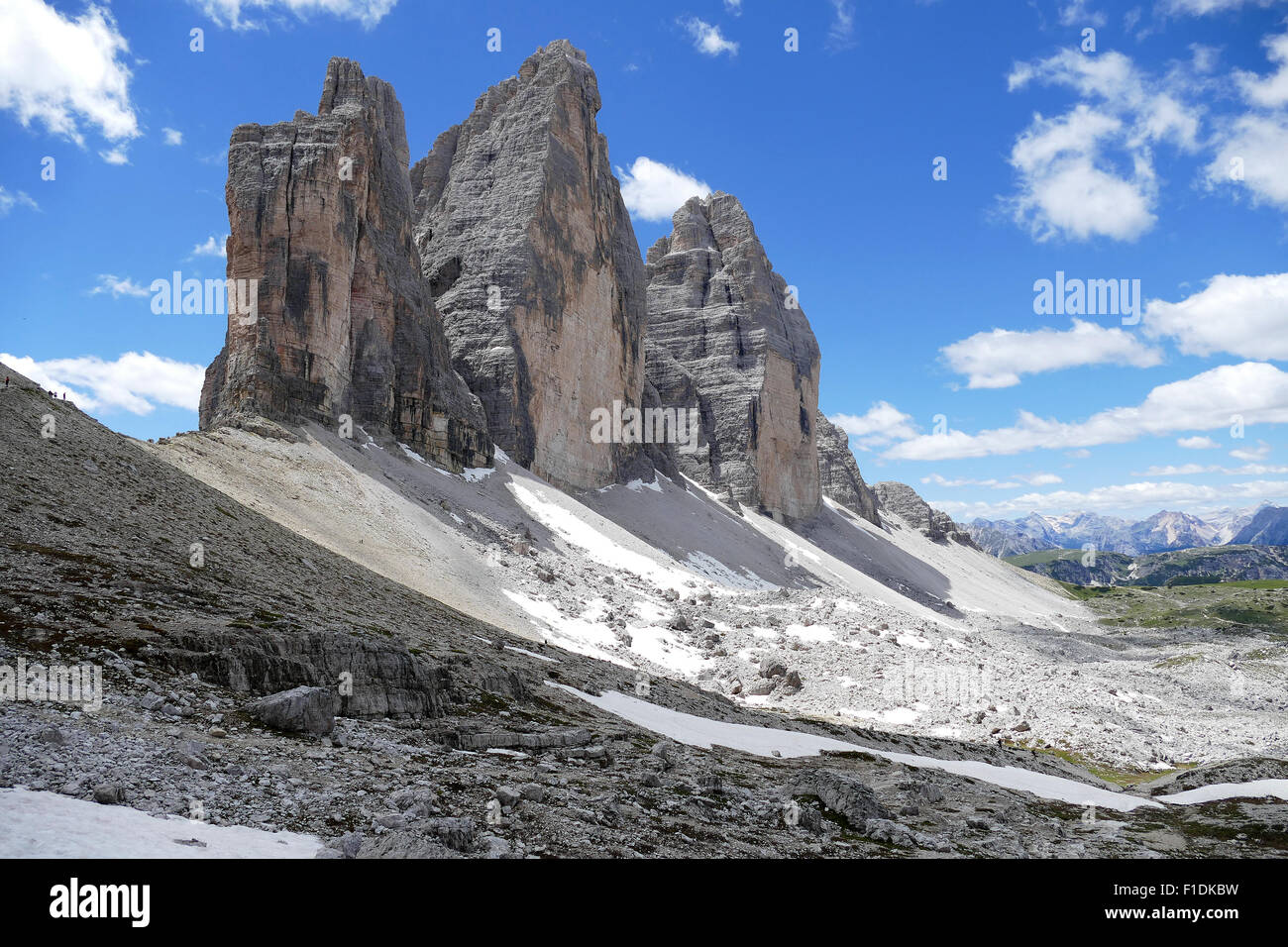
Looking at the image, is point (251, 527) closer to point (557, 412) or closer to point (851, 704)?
point (851, 704)

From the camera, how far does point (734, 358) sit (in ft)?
437

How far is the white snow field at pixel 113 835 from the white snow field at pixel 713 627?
29.9 m

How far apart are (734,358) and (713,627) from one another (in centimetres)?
8654

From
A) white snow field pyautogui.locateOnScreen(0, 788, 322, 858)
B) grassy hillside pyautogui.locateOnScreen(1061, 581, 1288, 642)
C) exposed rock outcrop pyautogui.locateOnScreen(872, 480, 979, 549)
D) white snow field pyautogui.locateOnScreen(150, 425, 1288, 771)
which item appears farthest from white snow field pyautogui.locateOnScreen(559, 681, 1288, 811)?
exposed rock outcrop pyautogui.locateOnScreen(872, 480, 979, 549)

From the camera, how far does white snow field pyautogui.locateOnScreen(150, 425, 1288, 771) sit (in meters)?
39.7

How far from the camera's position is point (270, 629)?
1709cm

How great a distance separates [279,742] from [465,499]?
5404 cm

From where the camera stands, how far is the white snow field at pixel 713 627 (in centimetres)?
3972

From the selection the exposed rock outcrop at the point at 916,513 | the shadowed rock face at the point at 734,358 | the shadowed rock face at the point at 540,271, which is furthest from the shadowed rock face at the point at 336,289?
the exposed rock outcrop at the point at 916,513

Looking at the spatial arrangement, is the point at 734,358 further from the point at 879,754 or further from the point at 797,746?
the point at 797,746

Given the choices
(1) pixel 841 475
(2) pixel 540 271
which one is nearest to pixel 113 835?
(2) pixel 540 271

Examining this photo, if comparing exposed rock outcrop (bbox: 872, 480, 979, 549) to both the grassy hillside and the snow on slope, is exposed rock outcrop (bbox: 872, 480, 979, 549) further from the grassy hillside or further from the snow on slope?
the snow on slope

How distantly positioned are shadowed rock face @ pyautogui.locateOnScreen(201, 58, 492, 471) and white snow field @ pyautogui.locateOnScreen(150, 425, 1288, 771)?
416 cm

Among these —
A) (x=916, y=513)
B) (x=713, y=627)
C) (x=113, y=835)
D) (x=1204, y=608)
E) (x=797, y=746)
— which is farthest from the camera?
(x=916, y=513)
